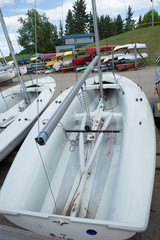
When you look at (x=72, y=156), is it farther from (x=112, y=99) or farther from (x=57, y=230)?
(x=112, y=99)

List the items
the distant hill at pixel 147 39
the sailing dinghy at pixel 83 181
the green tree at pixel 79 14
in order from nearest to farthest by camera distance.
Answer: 1. the sailing dinghy at pixel 83 181
2. the green tree at pixel 79 14
3. the distant hill at pixel 147 39

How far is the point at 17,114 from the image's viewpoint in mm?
3623

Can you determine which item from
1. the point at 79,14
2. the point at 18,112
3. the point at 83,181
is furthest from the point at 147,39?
the point at 83,181

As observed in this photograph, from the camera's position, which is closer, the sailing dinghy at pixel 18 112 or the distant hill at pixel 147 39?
the sailing dinghy at pixel 18 112

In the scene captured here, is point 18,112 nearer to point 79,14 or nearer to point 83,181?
point 83,181

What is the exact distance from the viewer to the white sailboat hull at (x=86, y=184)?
1.24m

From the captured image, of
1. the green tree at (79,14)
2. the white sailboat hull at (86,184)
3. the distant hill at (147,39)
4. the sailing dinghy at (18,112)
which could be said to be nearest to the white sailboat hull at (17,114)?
the sailing dinghy at (18,112)

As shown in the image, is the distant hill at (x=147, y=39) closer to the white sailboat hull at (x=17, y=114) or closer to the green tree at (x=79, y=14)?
the green tree at (x=79, y=14)

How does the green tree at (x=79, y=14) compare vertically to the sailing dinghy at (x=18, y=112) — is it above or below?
above

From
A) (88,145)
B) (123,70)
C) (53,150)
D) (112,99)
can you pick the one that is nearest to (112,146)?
(88,145)

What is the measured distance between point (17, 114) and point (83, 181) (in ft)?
7.59

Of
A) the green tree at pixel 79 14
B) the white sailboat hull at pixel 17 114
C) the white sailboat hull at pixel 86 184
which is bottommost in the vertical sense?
the white sailboat hull at pixel 86 184

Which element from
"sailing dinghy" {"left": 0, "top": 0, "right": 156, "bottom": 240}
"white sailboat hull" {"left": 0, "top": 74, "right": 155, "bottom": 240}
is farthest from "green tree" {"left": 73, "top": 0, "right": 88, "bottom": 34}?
"white sailboat hull" {"left": 0, "top": 74, "right": 155, "bottom": 240}

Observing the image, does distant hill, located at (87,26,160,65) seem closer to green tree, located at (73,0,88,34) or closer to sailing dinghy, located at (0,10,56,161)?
green tree, located at (73,0,88,34)
